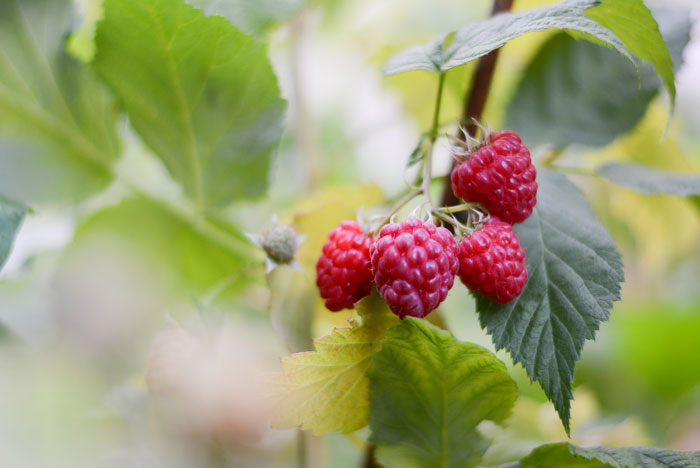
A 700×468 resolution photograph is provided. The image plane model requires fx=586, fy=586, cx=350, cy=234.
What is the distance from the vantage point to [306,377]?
362 millimetres

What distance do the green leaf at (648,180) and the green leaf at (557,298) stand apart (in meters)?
0.09

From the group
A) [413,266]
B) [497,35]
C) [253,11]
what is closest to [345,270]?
[413,266]

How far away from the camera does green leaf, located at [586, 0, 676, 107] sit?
0.34 metres

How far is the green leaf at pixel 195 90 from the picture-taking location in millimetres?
419

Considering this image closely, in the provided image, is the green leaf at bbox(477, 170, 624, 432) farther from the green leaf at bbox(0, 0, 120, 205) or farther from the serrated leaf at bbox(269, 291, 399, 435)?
the green leaf at bbox(0, 0, 120, 205)

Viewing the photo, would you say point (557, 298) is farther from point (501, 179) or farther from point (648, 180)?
point (648, 180)

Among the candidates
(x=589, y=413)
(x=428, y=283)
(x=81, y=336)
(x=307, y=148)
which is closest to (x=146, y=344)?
(x=81, y=336)

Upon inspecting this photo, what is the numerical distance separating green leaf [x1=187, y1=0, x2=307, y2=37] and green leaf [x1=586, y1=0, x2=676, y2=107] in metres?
0.27

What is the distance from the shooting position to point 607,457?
35 cm

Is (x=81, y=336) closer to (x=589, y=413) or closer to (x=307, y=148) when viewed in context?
(x=307, y=148)

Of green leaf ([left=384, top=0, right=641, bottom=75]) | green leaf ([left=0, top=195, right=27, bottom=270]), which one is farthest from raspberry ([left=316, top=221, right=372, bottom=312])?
green leaf ([left=0, top=195, right=27, bottom=270])

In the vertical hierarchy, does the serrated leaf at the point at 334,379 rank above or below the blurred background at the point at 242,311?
below

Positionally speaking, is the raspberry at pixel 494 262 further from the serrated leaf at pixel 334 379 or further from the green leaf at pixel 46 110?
the green leaf at pixel 46 110

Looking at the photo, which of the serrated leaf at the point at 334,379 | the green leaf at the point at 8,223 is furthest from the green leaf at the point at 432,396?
the green leaf at the point at 8,223
